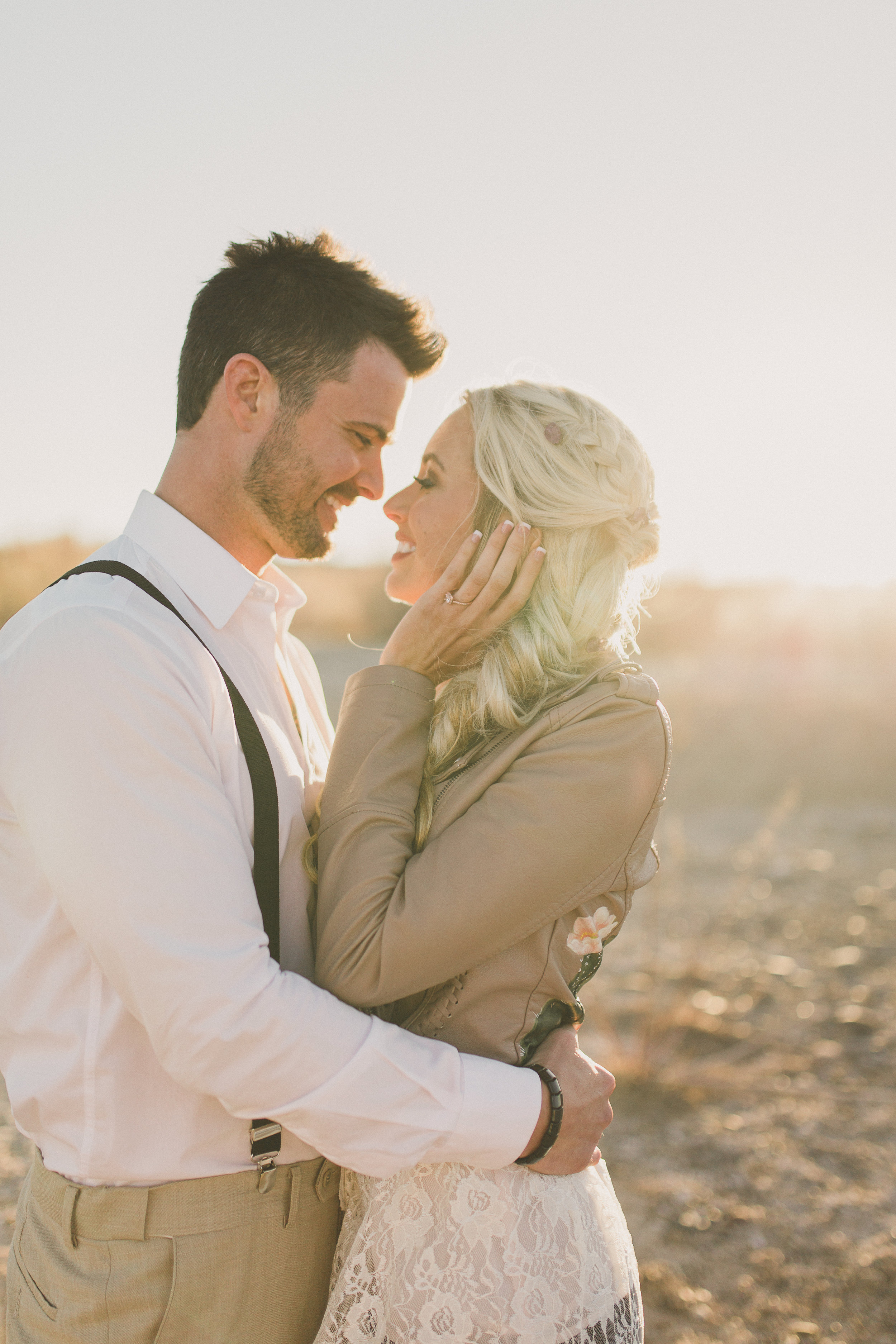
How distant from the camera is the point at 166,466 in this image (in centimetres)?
215

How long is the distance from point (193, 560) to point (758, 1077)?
4.29 meters

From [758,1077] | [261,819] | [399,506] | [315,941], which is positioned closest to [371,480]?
[399,506]

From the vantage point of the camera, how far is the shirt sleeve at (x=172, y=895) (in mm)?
1396

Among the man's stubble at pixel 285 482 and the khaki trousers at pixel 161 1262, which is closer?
the khaki trousers at pixel 161 1262

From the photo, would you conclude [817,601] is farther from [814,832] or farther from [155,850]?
[155,850]

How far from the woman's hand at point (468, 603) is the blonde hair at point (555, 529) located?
5 cm

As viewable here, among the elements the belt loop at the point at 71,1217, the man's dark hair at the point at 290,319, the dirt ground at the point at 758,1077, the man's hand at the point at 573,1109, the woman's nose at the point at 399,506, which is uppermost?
the man's dark hair at the point at 290,319

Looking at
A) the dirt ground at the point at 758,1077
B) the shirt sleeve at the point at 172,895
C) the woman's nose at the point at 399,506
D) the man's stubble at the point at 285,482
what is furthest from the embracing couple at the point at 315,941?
the dirt ground at the point at 758,1077

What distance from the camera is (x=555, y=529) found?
2.08m

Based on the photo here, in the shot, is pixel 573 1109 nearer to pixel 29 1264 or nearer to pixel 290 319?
pixel 29 1264

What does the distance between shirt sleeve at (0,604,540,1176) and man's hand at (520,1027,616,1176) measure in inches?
9.2

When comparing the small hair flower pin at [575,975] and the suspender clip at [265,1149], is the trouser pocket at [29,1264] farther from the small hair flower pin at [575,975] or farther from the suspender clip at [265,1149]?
the small hair flower pin at [575,975]

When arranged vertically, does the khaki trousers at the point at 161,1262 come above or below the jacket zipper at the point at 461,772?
below

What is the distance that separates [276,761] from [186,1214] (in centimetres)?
77
